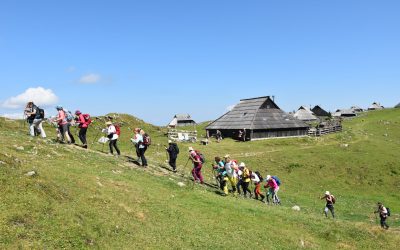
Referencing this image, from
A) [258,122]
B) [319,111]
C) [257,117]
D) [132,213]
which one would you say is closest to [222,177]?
[132,213]

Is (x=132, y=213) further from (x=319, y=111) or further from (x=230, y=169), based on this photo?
(x=319, y=111)

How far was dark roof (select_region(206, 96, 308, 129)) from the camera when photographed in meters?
59.9

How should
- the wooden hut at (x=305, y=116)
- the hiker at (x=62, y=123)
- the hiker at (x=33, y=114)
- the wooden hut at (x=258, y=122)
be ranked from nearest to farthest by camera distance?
the hiker at (x=62, y=123) < the hiker at (x=33, y=114) < the wooden hut at (x=258, y=122) < the wooden hut at (x=305, y=116)

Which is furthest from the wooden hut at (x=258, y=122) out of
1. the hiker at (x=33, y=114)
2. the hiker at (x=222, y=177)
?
the hiker at (x=33, y=114)

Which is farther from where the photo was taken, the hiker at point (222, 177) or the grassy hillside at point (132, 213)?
the hiker at point (222, 177)

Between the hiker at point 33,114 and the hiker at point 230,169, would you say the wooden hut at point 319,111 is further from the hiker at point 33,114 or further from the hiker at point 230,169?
the hiker at point 33,114

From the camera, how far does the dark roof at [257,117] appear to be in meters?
59.9

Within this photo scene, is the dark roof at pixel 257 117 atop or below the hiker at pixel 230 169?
atop

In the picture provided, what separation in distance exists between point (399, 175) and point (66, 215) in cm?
4172

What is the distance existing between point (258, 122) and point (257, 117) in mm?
1356

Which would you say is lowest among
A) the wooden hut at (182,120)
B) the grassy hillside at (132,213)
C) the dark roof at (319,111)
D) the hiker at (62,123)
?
the grassy hillside at (132,213)

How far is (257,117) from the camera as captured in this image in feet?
199

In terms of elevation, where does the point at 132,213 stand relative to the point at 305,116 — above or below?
below

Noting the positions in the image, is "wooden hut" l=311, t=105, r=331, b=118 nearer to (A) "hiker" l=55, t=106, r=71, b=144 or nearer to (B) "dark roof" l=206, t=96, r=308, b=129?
(B) "dark roof" l=206, t=96, r=308, b=129
